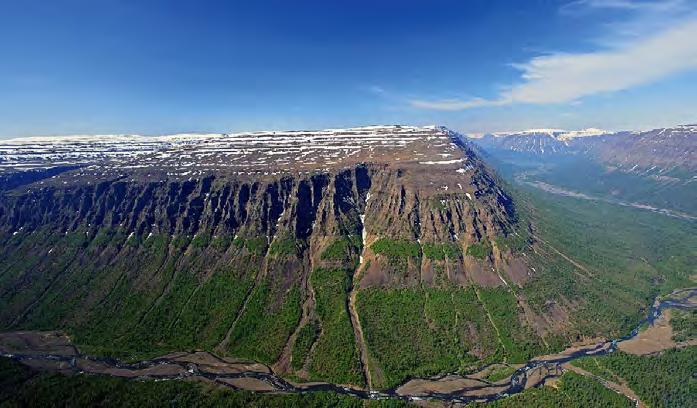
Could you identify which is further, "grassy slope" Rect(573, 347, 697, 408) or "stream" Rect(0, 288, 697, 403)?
"stream" Rect(0, 288, 697, 403)

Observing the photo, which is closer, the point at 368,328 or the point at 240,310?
the point at 368,328

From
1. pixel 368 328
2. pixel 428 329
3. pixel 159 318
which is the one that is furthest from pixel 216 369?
pixel 428 329

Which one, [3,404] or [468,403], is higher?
[3,404]

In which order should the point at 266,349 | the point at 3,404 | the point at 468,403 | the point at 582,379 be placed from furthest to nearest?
the point at 266,349 < the point at 582,379 < the point at 468,403 < the point at 3,404

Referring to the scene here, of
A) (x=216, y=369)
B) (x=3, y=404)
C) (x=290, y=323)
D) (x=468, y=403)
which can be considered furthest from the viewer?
(x=290, y=323)

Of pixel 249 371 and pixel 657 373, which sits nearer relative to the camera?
pixel 657 373

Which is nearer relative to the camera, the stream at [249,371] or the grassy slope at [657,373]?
the grassy slope at [657,373]

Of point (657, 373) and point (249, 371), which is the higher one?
point (249, 371)

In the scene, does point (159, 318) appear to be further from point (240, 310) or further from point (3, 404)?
point (3, 404)
